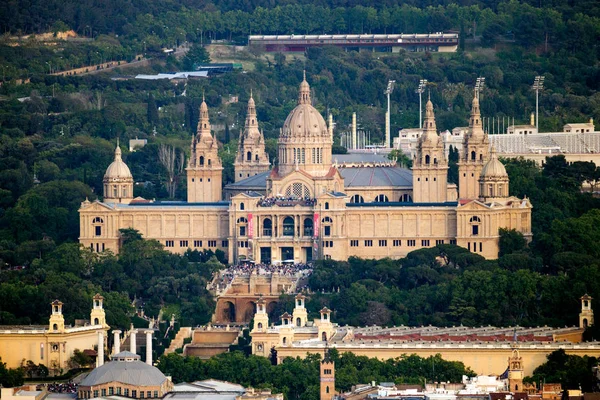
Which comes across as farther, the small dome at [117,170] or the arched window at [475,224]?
the small dome at [117,170]

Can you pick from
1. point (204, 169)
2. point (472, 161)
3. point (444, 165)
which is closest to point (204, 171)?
point (204, 169)

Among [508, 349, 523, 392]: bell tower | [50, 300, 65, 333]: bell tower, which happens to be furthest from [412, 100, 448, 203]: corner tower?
[508, 349, 523, 392]: bell tower

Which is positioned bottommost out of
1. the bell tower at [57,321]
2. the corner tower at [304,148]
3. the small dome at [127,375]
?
the small dome at [127,375]

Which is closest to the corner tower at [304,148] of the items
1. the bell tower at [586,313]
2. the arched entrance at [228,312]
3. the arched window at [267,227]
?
the arched window at [267,227]

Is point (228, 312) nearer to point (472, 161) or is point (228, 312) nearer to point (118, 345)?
point (472, 161)

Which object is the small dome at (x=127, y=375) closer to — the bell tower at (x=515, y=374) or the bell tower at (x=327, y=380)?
the bell tower at (x=327, y=380)
